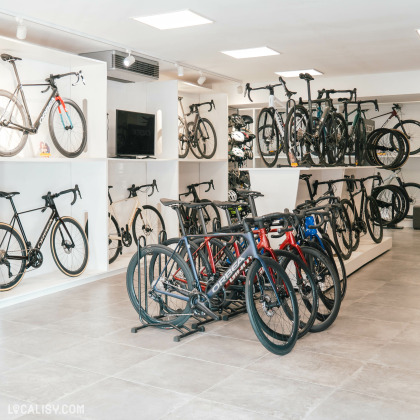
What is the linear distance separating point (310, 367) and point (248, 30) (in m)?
3.62

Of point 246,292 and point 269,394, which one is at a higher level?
point 246,292

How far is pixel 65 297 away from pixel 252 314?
2.52 metres

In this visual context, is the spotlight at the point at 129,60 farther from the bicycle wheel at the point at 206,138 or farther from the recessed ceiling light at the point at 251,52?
the bicycle wheel at the point at 206,138

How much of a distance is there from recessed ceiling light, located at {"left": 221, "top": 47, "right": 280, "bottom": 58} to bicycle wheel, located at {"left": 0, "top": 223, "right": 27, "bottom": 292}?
3400 mm

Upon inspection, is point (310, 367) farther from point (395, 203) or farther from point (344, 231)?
point (395, 203)

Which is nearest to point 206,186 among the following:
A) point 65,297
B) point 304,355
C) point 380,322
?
point 65,297

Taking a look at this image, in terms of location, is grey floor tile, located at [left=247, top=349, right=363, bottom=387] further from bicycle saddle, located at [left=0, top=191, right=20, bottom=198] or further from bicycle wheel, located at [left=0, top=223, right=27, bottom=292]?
bicycle saddle, located at [left=0, top=191, right=20, bottom=198]

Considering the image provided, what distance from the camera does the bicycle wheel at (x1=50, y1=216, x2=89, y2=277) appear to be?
233 inches

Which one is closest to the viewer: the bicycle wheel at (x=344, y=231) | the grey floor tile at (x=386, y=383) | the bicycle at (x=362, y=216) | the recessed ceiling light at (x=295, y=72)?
the grey floor tile at (x=386, y=383)

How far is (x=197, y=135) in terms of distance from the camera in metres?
8.59

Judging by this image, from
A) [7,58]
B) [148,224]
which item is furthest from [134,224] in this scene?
[7,58]

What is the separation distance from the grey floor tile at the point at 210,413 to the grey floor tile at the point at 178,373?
0.61ft

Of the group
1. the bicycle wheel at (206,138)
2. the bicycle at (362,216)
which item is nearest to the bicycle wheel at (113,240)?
the bicycle wheel at (206,138)

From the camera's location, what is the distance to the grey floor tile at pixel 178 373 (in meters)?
3.23
